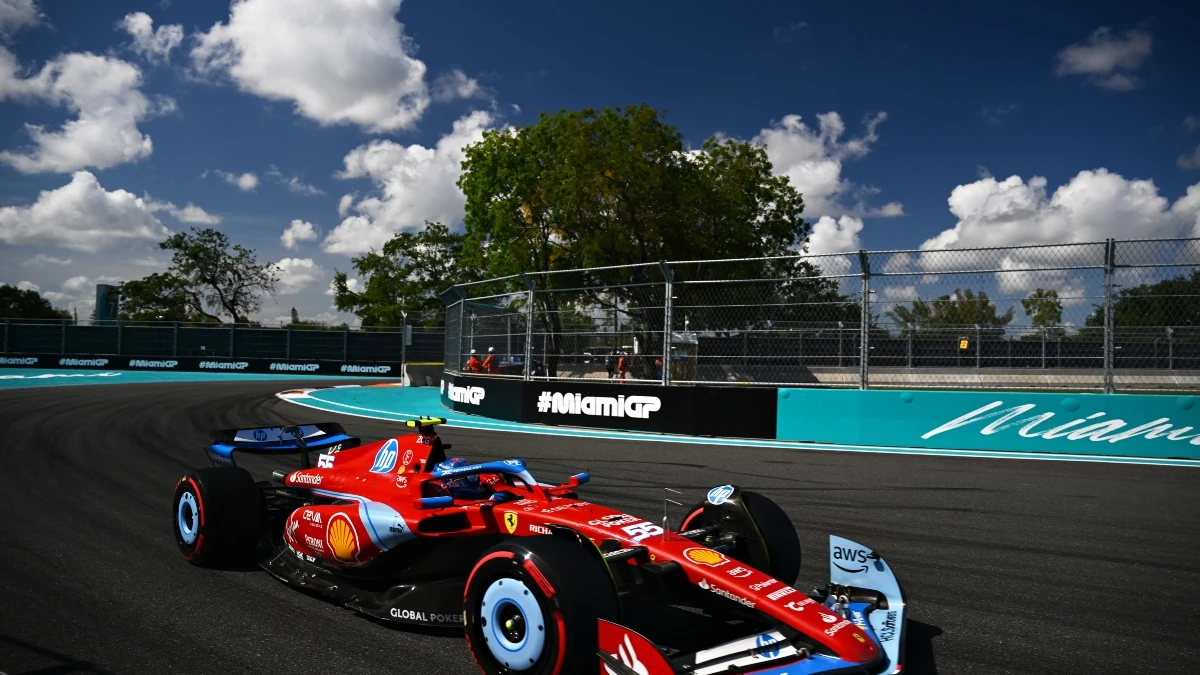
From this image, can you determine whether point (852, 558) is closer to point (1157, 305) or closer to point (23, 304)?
point (1157, 305)

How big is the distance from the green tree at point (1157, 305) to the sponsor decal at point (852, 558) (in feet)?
27.4

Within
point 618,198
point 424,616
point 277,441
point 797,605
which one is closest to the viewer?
point 797,605

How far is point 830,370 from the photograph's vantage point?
11.6 meters

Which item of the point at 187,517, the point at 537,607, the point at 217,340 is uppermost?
the point at 217,340

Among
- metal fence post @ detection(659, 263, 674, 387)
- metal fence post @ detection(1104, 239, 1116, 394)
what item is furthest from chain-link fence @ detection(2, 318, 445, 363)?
metal fence post @ detection(1104, 239, 1116, 394)

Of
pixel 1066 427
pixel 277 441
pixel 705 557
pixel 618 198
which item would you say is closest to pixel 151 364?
pixel 618 198

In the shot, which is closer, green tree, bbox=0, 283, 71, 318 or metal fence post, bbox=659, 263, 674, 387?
metal fence post, bbox=659, 263, 674, 387

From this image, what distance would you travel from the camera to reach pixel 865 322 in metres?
11.2

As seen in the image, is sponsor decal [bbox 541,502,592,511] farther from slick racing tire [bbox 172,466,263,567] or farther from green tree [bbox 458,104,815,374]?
green tree [bbox 458,104,815,374]

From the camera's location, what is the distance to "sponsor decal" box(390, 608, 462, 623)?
3.64 meters

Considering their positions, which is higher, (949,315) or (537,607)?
(949,315)

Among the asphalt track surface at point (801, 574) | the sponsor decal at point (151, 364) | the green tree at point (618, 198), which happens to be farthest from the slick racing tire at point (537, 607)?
the sponsor decal at point (151, 364)

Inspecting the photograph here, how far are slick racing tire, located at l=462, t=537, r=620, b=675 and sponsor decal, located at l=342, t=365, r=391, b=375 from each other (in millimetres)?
33474

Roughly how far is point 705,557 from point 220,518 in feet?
9.91
